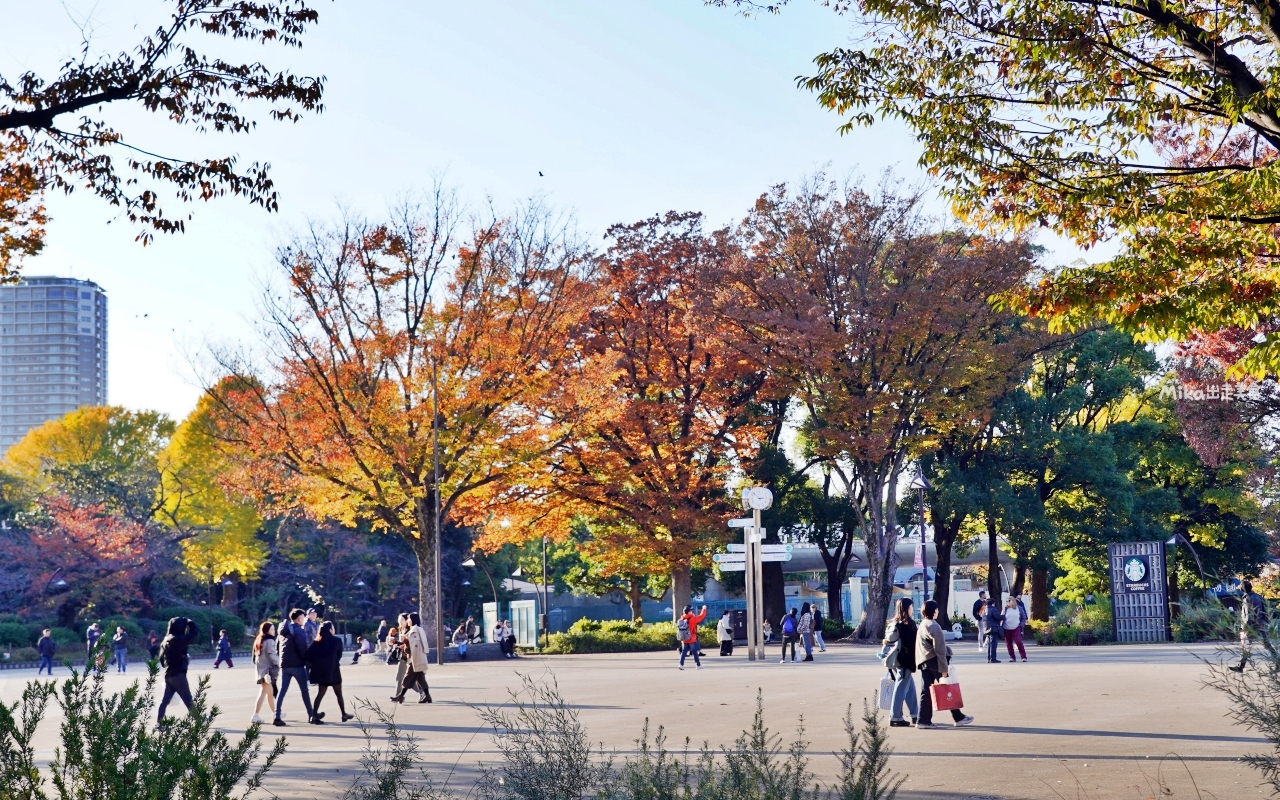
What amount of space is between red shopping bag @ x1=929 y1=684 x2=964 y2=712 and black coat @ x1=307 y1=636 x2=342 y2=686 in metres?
8.06

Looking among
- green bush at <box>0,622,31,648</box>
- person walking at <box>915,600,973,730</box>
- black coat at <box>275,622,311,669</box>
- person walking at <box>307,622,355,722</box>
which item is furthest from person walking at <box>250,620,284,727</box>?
green bush at <box>0,622,31,648</box>

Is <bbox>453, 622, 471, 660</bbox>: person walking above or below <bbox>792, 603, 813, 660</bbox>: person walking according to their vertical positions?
below

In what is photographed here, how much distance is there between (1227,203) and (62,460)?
6434 cm

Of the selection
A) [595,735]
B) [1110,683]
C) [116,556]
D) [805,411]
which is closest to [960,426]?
[805,411]

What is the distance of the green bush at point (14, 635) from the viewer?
50.9 m

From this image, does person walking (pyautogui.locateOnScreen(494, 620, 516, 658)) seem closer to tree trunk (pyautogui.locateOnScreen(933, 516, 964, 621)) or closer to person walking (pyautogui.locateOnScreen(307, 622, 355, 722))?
tree trunk (pyautogui.locateOnScreen(933, 516, 964, 621))

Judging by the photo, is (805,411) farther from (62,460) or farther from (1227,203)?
(62,460)

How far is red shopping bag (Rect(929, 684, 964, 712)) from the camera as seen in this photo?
14.6 metres

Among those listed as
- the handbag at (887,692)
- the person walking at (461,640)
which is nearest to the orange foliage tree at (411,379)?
the person walking at (461,640)

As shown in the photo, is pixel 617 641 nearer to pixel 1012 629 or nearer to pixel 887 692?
pixel 1012 629

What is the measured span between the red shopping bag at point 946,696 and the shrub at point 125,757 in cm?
1046

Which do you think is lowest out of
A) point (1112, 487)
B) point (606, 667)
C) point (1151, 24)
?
point (606, 667)

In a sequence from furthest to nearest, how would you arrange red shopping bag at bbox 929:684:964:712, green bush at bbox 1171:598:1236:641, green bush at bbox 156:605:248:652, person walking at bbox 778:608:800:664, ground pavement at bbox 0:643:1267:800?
green bush at bbox 156:605:248:652 → person walking at bbox 778:608:800:664 → red shopping bag at bbox 929:684:964:712 → ground pavement at bbox 0:643:1267:800 → green bush at bbox 1171:598:1236:641

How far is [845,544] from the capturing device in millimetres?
51594
